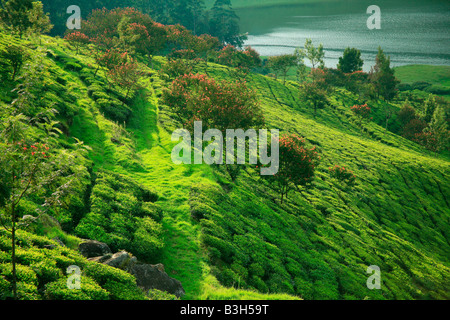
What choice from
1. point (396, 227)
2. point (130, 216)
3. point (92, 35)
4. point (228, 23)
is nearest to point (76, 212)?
point (130, 216)

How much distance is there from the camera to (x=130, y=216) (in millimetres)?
19672

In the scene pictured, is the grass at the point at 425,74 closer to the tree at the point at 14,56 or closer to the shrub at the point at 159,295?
the tree at the point at 14,56

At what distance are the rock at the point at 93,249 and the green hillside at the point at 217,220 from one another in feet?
2.49

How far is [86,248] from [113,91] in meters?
42.0

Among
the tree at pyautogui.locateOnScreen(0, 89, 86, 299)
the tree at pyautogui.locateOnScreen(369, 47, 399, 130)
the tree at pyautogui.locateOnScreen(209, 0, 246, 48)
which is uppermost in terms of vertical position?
the tree at pyautogui.locateOnScreen(209, 0, 246, 48)

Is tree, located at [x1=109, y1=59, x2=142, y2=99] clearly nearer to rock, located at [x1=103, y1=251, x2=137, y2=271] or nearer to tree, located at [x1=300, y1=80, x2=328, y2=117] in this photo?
rock, located at [x1=103, y1=251, x2=137, y2=271]

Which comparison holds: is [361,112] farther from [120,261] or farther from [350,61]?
[120,261]

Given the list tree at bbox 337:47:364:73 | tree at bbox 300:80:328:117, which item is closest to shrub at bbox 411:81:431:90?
tree at bbox 337:47:364:73

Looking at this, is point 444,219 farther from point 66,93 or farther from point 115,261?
point 66,93

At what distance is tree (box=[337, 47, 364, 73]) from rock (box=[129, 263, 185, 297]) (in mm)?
148525

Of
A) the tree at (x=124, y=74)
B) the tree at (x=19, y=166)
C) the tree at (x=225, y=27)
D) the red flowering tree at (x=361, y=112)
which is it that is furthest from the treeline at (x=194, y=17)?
the tree at (x=19, y=166)

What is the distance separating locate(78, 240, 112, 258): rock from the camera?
14648 millimetres

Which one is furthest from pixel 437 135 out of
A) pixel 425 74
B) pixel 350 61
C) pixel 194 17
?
pixel 194 17

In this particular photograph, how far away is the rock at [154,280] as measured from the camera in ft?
46.0
